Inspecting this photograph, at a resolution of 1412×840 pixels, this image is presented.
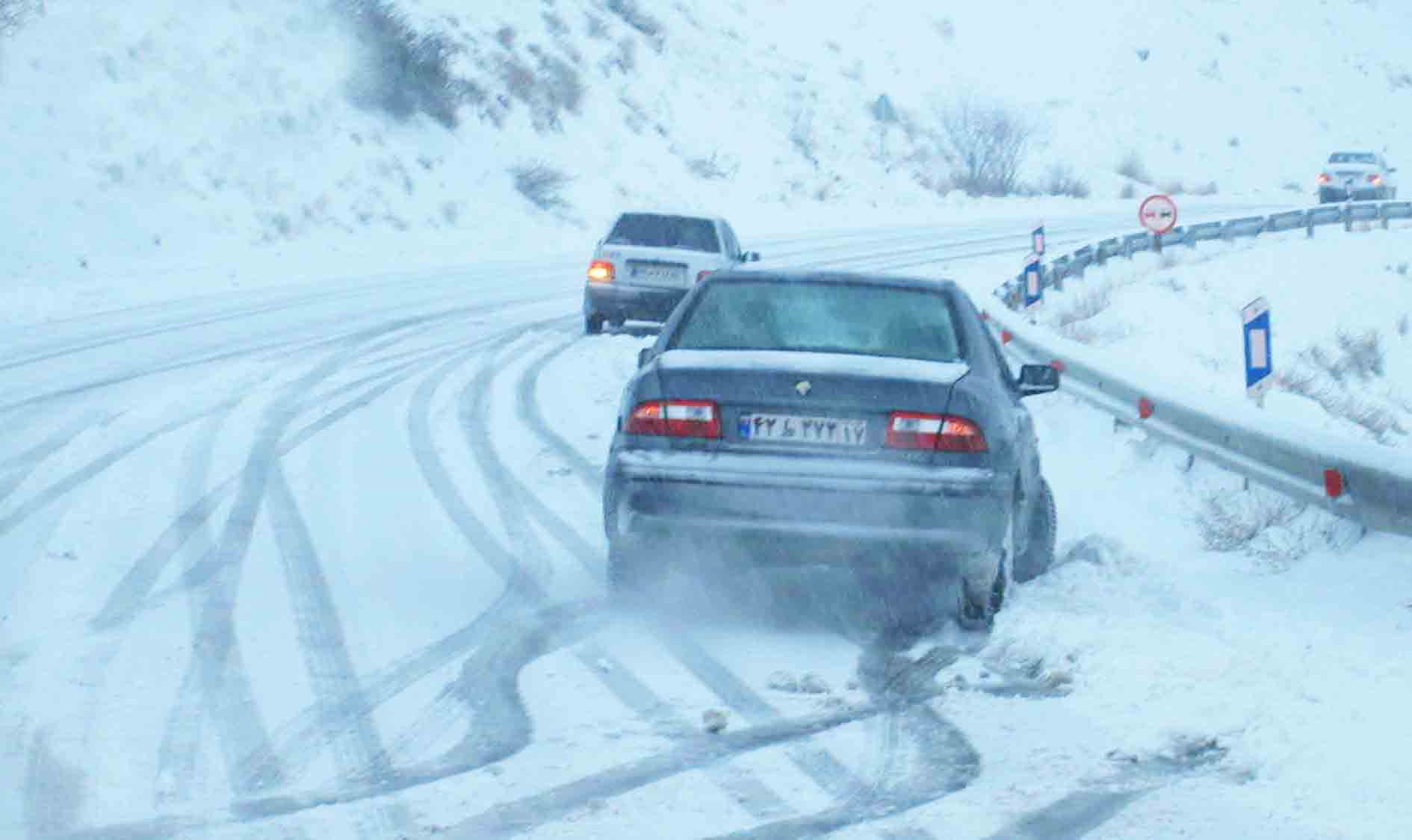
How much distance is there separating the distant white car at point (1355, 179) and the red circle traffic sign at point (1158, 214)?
66.7 feet

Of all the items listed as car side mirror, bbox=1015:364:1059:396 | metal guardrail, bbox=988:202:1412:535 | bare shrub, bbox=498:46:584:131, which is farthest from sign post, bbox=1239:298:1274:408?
bare shrub, bbox=498:46:584:131

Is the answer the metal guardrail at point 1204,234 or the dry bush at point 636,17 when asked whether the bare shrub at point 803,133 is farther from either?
the metal guardrail at point 1204,234

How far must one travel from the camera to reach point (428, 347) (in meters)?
18.4

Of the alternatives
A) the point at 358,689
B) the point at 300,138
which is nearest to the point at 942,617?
the point at 358,689

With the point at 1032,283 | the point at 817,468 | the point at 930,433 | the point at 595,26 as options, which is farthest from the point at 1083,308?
the point at 595,26

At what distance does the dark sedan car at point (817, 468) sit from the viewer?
24.1ft

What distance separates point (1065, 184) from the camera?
58.8 metres

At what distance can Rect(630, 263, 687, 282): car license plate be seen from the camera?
20141mm

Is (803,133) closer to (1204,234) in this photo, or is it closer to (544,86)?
(544,86)

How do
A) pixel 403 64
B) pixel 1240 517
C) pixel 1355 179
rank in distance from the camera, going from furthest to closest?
1. pixel 1355 179
2. pixel 403 64
3. pixel 1240 517

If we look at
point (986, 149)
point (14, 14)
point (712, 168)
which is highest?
point (14, 14)

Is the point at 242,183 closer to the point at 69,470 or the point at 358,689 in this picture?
A: the point at 69,470

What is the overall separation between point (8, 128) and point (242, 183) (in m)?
3.89

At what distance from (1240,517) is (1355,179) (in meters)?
39.9
